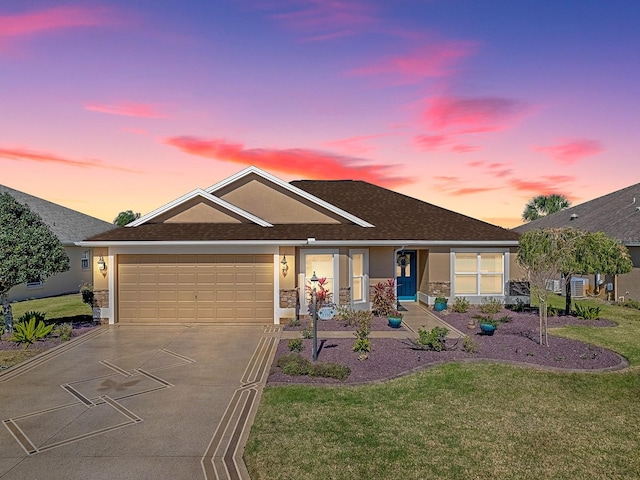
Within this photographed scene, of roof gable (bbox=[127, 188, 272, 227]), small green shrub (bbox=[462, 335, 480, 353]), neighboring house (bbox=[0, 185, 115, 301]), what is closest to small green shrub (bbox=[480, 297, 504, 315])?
small green shrub (bbox=[462, 335, 480, 353])

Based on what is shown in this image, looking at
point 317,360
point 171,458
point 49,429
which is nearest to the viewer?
point 171,458

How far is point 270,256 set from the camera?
48.6 ft

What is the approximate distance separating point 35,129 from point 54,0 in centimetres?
688

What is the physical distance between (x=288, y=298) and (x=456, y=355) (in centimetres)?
678

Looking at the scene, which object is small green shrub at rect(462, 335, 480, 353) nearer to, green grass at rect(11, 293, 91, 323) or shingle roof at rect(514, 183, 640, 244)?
green grass at rect(11, 293, 91, 323)

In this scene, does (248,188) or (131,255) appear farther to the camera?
(248,188)

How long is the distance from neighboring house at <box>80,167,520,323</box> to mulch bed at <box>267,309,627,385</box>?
13.0ft

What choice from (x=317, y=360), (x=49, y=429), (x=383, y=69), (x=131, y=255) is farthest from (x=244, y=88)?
(x=49, y=429)

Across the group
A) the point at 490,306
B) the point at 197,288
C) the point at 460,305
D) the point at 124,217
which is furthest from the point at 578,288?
the point at 124,217

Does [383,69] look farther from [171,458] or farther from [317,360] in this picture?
[171,458]

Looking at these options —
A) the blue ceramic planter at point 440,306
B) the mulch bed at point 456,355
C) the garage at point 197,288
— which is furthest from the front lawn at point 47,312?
the blue ceramic planter at point 440,306

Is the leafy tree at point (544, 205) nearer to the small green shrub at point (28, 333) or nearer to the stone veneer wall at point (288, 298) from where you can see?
the stone veneer wall at point (288, 298)

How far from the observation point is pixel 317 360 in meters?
9.73

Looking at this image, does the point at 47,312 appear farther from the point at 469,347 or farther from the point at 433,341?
the point at 469,347
